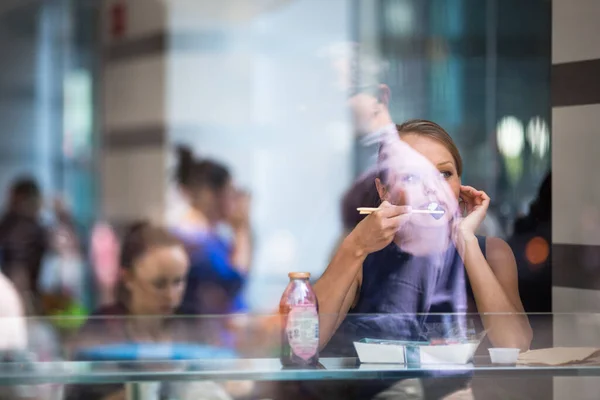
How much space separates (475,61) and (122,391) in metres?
1.32

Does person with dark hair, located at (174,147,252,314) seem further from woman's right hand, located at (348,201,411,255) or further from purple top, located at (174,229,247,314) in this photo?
woman's right hand, located at (348,201,411,255)

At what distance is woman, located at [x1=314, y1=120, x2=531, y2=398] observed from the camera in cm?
232

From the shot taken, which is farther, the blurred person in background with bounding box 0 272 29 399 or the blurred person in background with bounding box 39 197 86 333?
the blurred person in background with bounding box 39 197 86 333

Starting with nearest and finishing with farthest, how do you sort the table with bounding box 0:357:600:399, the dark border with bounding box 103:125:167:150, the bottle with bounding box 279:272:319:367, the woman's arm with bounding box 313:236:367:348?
the table with bounding box 0:357:600:399 → the bottle with bounding box 279:272:319:367 → the woman's arm with bounding box 313:236:367:348 → the dark border with bounding box 103:125:167:150

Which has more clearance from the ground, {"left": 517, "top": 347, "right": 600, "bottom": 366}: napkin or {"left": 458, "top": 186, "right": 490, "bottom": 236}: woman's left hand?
{"left": 458, "top": 186, "right": 490, "bottom": 236}: woman's left hand

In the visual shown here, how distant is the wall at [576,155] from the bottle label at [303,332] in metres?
0.84

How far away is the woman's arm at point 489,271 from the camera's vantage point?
7.57 feet

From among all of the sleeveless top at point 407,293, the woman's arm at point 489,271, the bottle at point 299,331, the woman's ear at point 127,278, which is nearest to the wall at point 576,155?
the woman's arm at point 489,271

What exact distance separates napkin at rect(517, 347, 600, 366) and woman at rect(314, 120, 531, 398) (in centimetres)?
19

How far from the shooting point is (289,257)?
237 centimetres

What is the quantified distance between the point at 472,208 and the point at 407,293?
0.97ft

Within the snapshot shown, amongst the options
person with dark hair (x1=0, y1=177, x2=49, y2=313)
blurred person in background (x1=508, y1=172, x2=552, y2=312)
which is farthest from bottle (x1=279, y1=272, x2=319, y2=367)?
person with dark hair (x1=0, y1=177, x2=49, y2=313)

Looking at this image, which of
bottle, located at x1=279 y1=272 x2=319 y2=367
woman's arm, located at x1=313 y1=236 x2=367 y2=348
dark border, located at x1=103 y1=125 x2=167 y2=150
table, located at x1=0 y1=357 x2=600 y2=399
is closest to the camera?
table, located at x1=0 y1=357 x2=600 y2=399

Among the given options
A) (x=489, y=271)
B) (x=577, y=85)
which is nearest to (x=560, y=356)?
(x=489, y=271)
